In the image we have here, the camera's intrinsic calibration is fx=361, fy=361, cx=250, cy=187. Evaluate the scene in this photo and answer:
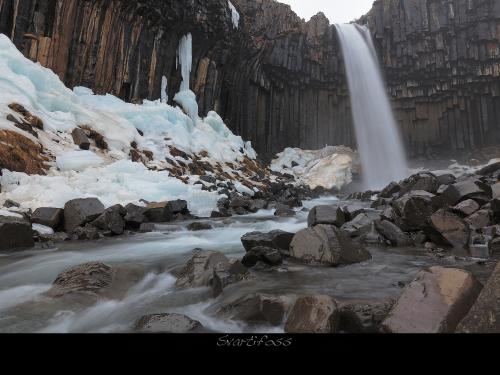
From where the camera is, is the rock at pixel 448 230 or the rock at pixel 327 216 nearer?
the rock at pixel 448 230

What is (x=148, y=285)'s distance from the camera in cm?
545

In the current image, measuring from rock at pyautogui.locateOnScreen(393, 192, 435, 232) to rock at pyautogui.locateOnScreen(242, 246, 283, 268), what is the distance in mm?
3433

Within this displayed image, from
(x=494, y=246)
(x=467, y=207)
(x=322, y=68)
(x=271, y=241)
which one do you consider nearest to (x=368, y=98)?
(x=322, y=68)

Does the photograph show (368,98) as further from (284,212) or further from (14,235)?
(14,235)

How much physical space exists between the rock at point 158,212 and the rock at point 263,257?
581 centimetres

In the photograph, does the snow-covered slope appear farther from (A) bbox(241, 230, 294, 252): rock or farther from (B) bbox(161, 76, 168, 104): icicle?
(A) bbox(241, 230, 294, 252): rock

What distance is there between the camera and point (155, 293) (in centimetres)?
508

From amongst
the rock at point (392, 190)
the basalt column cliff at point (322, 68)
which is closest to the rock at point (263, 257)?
the rock at point (392, 190)

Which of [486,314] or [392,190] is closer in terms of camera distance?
[486,314]

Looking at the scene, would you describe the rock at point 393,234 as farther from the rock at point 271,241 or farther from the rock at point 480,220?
the rock at point 271,241

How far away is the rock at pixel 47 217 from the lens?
857 cm

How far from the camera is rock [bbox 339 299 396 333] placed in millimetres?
3361

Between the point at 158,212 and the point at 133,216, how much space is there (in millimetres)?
1129

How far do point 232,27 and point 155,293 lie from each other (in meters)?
27.6
